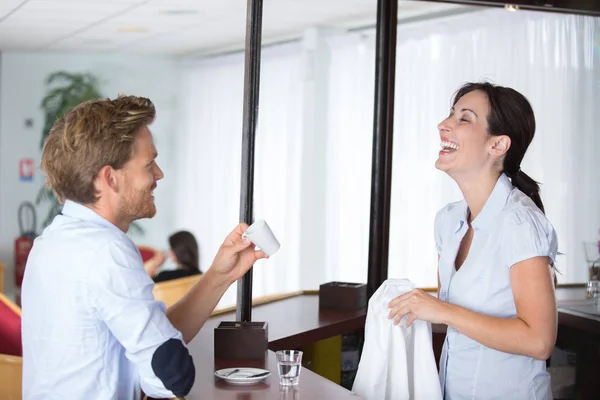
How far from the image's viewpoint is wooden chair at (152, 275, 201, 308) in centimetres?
550

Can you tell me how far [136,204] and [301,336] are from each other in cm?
122

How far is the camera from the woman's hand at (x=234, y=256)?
7.37 feet

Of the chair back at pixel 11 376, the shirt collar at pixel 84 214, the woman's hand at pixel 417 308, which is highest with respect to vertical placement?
the shirt collar at pixel 84 214

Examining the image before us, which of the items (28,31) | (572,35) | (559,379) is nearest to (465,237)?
(559,379)

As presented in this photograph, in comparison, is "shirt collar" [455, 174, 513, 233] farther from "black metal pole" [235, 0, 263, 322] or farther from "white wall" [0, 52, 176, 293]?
"white wall" [0, 52, 176, 293]

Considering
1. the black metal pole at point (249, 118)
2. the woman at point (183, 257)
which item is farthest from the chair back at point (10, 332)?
the black metal pole at point (249, 118)

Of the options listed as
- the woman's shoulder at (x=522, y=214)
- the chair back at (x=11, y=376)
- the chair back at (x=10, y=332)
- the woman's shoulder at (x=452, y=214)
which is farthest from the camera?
the chair back at (x=10, y=332)

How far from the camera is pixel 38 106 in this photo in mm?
9625

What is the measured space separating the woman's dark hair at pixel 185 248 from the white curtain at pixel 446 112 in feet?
4.25

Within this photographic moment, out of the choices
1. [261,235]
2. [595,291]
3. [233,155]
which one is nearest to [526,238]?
[261,235]

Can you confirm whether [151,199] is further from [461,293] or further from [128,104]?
[461,293]

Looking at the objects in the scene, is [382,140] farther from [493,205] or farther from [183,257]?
[183,257]

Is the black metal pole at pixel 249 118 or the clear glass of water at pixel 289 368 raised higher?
the black metal pole at pixel 249 118

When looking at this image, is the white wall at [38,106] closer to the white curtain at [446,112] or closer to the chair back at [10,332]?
the white curtain at [446,112]
